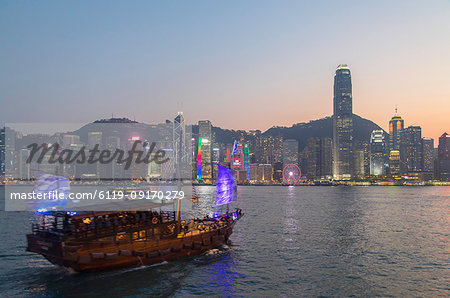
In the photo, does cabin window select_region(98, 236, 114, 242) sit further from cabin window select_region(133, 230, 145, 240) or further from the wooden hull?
cabin window select_region(133, 230, 145, 240)

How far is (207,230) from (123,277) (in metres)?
10.7

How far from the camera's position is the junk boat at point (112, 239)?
25.0m

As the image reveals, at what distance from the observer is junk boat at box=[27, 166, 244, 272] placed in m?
25.0

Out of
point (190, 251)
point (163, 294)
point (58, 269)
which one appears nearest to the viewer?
point (163, 294)

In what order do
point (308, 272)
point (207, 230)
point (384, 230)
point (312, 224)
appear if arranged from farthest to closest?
point (312, 224) → point (384, 230) → point (207, 230) → point (308, 272)

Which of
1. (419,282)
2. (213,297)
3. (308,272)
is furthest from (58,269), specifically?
(419,282)

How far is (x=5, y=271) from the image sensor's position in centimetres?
2819

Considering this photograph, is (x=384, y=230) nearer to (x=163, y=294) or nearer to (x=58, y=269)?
(x=163, y=294)

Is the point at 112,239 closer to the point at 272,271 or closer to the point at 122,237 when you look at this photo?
the point at 122,237

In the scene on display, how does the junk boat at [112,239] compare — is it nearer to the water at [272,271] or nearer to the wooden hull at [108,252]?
the wooden hull at [108,252]

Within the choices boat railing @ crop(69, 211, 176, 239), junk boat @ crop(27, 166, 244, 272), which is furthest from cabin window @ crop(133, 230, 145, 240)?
boat railing @ crop(69, 211, 176, 239)

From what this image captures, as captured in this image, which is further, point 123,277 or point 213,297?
point 123,277

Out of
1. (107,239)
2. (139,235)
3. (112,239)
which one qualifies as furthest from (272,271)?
(107,239)

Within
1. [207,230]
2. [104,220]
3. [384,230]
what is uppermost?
[104,220]
